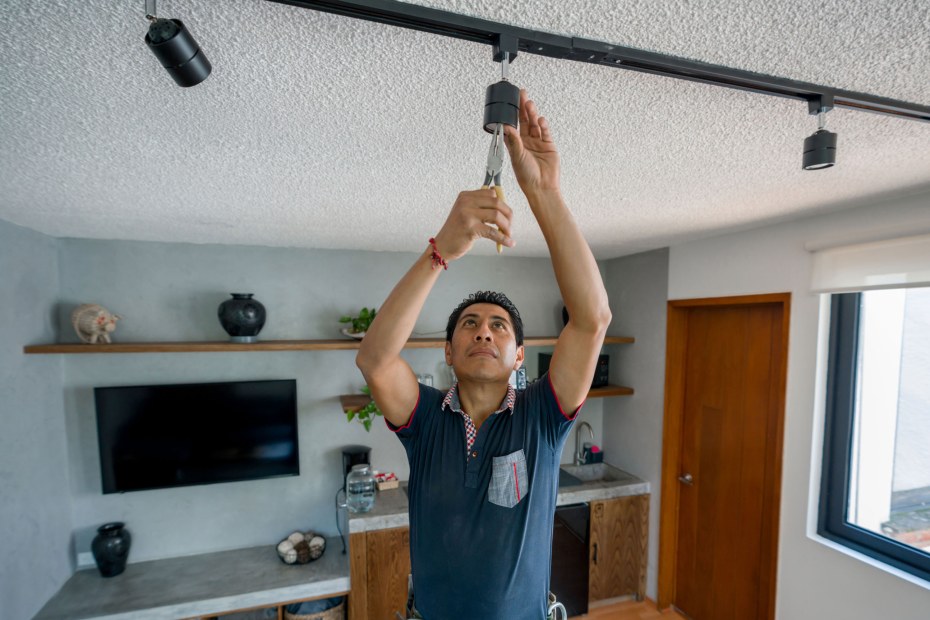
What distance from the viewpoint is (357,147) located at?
1257mm

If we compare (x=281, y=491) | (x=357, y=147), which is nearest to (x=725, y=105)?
(x=357, y=147)

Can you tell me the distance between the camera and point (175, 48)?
25.4 inches

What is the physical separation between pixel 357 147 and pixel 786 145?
116 cm

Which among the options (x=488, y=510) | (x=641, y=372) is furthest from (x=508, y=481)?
(x=641, y=372)

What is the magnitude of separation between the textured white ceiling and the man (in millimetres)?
346

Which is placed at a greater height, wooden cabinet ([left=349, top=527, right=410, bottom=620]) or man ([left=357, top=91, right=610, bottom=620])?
man ([left=357, top=91, right=610, bottom=620])

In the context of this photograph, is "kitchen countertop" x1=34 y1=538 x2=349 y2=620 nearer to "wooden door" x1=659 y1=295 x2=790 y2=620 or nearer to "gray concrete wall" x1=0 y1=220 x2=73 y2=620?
"gray concrete wall" x1=0 y1=220 x2=73 y2=620

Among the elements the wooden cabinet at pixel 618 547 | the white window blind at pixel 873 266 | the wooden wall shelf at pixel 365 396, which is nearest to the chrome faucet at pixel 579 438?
the wooden wall shelf at pixel 365 396

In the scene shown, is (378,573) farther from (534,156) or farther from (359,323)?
(534,156)

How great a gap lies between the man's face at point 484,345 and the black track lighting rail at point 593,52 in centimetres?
61

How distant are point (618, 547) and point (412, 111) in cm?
319

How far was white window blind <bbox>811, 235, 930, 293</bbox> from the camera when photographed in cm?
175

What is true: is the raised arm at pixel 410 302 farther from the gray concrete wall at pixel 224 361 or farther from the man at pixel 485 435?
the gray concrete wall at pixel 224 361

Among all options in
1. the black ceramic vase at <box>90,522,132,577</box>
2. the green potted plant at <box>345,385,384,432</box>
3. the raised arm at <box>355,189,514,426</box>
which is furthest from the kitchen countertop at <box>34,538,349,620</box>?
the raised arm at <box>355,189,514,426</box>
